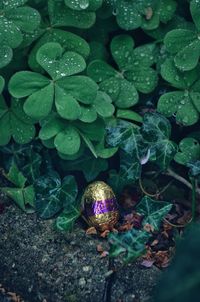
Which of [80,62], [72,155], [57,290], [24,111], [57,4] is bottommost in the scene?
[57,290]

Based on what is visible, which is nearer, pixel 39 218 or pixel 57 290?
pixel 57 290

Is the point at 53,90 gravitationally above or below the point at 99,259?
above

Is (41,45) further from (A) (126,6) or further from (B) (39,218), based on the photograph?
(B) (39,218)

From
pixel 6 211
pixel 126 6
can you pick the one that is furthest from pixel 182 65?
pixel 6 211

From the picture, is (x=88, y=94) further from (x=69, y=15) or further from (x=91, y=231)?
(x=91, y=231)

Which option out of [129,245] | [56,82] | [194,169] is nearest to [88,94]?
[56,82]

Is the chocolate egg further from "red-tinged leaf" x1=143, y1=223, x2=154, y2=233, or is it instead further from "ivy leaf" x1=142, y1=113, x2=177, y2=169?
"ivy leaf" x1=142, y1=113, x2=177, y2=169
